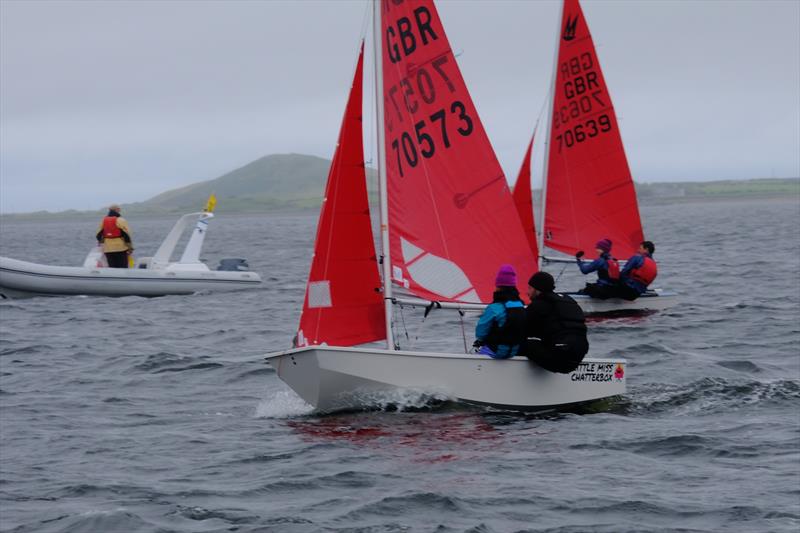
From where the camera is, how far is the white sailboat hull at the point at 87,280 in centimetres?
2792

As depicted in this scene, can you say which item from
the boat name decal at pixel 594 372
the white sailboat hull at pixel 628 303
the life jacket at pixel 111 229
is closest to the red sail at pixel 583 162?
the white sailboat hull at pixel 628 303

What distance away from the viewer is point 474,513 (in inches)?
375

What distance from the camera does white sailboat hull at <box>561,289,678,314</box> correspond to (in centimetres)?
2261

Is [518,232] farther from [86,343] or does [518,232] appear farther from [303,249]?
[303,249]

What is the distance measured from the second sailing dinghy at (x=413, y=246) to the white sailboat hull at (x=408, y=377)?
1 cm

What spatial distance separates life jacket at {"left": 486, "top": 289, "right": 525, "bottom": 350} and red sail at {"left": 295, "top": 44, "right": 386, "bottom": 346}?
1539 millimetres

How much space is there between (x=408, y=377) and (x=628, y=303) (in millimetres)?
10829

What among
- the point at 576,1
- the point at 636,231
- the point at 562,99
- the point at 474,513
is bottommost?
the point at 474,513

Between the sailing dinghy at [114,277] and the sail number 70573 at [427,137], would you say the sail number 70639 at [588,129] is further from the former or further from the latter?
the sail number 70573 at [427,137]

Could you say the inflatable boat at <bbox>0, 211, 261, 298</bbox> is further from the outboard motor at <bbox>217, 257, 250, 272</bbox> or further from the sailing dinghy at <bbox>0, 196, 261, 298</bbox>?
the outboard motor at <bbox>217, 257, 250, 272</bbox>

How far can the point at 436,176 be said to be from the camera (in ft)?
47.2

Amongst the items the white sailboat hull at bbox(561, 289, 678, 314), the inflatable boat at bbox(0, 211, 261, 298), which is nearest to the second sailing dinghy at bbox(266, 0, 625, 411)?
the white sailboat hull at bbox(561, 289, 678, 314)

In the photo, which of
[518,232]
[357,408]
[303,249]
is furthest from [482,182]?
[303,249]

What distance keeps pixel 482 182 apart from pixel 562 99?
35.5ft
